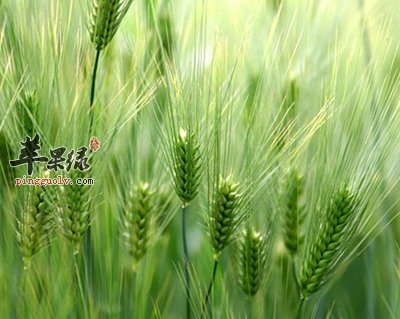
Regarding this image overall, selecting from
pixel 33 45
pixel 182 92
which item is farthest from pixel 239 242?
pixel 33 45

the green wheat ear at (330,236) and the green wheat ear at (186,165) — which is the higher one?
the green wheat ear at (186,165)

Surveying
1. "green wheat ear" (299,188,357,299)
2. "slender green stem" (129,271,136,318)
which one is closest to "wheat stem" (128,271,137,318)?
"slender green stem" (129,271,136,318)

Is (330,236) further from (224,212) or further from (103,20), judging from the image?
(103,20)

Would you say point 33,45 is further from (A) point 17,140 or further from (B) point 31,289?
(B) point 31,289

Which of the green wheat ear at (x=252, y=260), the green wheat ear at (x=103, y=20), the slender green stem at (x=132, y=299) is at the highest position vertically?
the green wheat ear at (x=103, y=20)

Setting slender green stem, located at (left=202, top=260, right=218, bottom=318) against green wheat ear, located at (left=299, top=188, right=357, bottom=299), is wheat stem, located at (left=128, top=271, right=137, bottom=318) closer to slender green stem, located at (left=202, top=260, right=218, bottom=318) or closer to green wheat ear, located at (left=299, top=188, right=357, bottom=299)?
slender green stem, located at (left=202, top=260, right=218, bottom=318)

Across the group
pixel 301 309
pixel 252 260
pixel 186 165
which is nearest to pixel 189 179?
pixel 186 165

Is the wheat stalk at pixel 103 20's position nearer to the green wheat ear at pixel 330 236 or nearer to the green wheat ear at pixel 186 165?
the green wheat ear at pixel 186 165

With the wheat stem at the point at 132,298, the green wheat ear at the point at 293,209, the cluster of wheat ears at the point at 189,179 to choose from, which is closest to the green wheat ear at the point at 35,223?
the cluster of wheat ears at the point at 189,179
